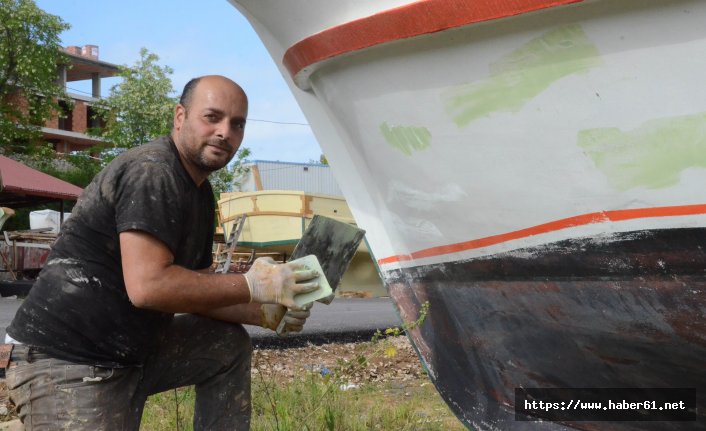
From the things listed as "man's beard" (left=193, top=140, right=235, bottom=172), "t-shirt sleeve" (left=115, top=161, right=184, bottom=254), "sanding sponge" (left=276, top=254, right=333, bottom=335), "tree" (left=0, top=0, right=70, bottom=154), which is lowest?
"sanding sponge" (left=276, top=254, right=333, bottom=335)

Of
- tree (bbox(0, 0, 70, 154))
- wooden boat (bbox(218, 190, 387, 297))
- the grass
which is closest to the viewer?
the grass

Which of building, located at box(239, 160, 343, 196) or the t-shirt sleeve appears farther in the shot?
building, located at box(239, 160, 343, 196)

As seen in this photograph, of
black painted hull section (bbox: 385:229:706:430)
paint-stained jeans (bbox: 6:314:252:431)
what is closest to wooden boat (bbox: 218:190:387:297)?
black painted hull section (bbox: 385:229:706:430)

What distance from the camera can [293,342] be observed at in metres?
6.30

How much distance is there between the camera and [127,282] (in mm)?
2053

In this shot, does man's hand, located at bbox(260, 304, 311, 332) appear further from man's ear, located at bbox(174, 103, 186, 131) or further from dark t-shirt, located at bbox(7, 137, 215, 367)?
man's ear, located at bbox(174, 103, 186, 131)

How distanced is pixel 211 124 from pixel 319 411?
148 centimetres

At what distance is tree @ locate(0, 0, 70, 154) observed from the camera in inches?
894

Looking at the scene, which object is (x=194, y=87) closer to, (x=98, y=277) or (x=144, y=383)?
(x=98, y=277)

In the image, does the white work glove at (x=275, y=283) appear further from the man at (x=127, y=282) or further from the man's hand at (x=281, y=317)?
the man's hand at (x=281, y=317)

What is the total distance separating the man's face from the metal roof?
44.6 feet

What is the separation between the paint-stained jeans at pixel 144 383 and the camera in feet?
7.25

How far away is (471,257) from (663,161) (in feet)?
2.62

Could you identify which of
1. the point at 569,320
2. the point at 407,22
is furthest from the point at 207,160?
the point at 569,320
